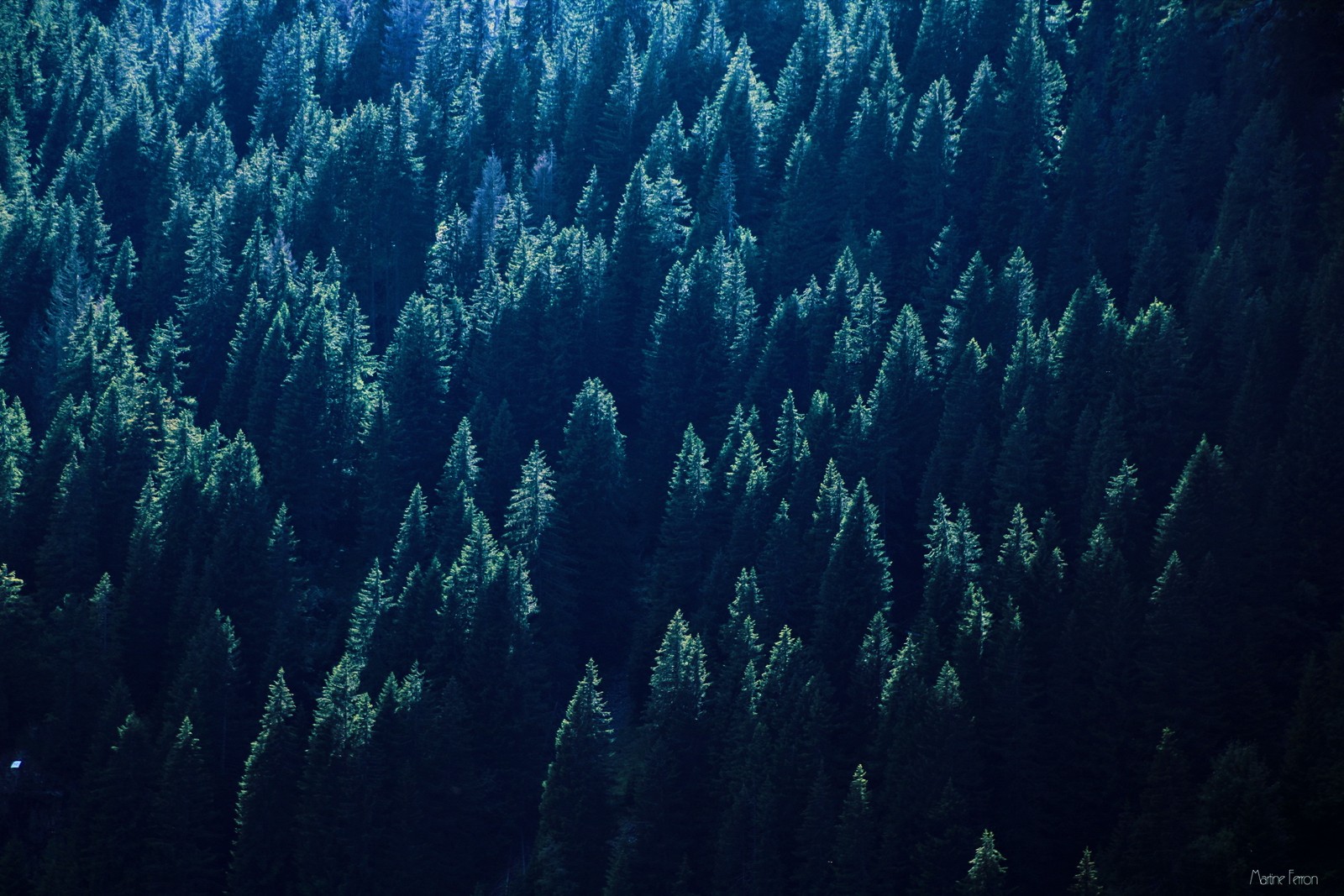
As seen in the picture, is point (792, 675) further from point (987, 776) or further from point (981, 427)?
point (981, 427)

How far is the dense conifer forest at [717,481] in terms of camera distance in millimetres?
56688

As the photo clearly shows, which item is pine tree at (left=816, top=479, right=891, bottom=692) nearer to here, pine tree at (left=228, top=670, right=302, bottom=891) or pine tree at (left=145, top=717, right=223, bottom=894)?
pine tree at (left=228, top=670, right=302, bottom=891)

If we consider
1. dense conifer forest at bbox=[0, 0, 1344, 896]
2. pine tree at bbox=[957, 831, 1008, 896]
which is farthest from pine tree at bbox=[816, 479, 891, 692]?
pine tree at bbox=[957, 831, 1008, 896]

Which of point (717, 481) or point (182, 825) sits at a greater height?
point (717, 481)

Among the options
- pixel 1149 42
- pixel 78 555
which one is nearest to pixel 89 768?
pixel 78 555

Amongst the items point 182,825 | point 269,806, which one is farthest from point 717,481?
point 182,825

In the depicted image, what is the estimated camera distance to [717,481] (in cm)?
7425

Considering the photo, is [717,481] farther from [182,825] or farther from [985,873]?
[182,825]

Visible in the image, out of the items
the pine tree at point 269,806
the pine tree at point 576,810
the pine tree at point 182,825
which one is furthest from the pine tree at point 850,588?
the pine tree at point 182,825

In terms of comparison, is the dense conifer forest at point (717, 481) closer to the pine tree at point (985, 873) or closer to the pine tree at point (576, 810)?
the pine tree at point (576, 810)

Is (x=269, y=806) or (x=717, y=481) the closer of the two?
(x=269, y=806)

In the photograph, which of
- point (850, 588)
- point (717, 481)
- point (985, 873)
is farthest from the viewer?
point (717, 481)

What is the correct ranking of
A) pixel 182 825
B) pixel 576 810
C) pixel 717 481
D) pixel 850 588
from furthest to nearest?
pixel 717 481 < pixel 182 825 < pixel 850 588 < pixel 576 810

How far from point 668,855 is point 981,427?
24.4m
